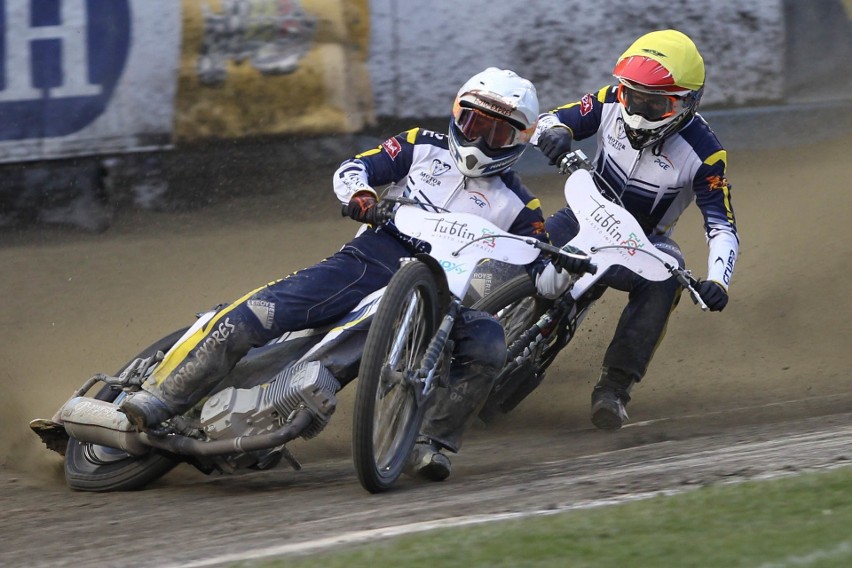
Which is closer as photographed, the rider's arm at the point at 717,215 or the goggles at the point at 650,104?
the rider's arm at the point at 717,215

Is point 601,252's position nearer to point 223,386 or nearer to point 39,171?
point 223,386

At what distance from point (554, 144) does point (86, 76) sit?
4602mm

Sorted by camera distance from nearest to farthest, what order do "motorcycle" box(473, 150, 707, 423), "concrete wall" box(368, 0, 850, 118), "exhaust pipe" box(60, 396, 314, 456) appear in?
"exhaust pipe" box(60, 396, 314, 456) → "motorcycle" box(473, 150, 707, 423) → "concrete wall" box(368, 0, 850, 118)

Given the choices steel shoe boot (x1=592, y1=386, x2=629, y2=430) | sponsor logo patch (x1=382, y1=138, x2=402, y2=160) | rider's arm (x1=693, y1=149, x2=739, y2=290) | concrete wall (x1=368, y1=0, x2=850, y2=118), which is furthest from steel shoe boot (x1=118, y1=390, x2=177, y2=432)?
concrete wall (x1=368, y1=0, x2=850, y2=118)

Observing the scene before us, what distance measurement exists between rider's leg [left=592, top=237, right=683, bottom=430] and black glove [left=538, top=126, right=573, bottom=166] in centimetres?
79

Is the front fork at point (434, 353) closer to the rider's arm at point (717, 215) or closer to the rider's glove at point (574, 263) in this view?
the rider's glove at point (574, 263)

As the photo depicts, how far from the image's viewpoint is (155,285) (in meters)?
8.95

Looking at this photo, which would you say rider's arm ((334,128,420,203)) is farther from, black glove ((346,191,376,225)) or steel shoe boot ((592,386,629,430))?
steel shoe boot ((592,386,629,430))


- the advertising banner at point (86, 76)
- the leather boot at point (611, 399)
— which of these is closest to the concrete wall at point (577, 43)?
the advertising banner at point (86, 76)

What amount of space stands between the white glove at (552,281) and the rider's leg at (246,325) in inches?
35.6

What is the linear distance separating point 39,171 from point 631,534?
22.1ft

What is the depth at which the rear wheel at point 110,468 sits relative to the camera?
5656 mm

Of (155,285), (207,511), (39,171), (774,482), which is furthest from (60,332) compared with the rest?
(774,482)

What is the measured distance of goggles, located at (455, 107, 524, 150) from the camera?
19.1 ft
